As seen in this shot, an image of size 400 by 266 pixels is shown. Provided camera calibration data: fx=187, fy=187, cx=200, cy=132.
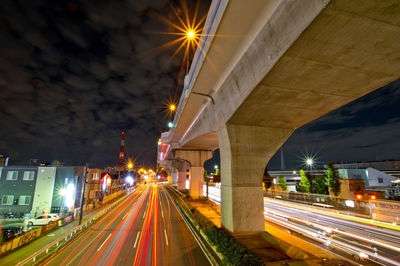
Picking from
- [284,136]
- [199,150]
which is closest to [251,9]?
[284,136]

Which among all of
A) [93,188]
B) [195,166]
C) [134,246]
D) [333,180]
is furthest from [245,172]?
[93,188]

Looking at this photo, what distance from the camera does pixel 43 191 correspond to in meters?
38.7

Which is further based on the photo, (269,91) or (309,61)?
(269,91)

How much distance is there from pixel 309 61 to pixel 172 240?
1488cm

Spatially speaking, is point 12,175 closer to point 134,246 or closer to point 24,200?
point 24,200

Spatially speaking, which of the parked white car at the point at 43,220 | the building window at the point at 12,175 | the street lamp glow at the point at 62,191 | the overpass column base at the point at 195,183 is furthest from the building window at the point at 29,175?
the overpass column base at the point at 195,183

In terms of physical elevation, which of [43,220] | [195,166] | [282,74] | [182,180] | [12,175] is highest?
[282,74]

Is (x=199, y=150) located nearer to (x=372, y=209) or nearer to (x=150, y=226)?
(x=150, y=226)

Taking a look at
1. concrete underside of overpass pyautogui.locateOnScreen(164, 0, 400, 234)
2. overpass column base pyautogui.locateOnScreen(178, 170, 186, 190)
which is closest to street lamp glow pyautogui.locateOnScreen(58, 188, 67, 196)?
overpass column base pyautogui.locateOnScreen(178, 170, 186, 190)

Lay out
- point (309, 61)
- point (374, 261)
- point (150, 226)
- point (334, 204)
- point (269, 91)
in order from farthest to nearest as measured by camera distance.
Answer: point (334, 204) < point (150, 226) < point (374, 261) < point (269, 91) < point (309, 61)

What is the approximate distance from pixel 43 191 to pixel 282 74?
49.4 meters

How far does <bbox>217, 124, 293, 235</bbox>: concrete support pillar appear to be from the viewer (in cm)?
1252

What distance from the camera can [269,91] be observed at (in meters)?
8.99

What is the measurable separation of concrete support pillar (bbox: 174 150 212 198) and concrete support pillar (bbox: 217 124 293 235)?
23299mm
